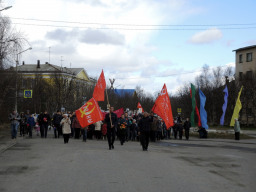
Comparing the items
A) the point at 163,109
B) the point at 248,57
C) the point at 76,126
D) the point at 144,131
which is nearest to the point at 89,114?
the point at 144,131

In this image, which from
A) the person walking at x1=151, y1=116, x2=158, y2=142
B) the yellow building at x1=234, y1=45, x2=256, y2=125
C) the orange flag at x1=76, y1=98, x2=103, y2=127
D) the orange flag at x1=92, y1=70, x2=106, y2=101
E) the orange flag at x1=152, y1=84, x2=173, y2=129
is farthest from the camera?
the yellow building at x1=234, y1=45, x2=256, y2=125

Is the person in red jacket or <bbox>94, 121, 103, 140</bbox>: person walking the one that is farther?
<bbox>94, 121, 103, 140</bbox>: person walking

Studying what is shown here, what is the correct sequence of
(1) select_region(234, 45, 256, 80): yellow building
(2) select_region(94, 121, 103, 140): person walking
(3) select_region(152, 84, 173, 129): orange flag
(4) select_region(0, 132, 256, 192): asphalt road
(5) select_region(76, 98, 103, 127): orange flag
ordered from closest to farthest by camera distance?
1. (4) select_region(0, 132, 256, 192): asphalt road
2. (5) select_region(76, 98, 103, 127): orange flag
3. (3) select_region(152, 84, 173, 129): orange flag
4. (2) select_region(94, 121, 103, 140): person walking
5. (1) select_region(234, 45, 256, 80): yellow building

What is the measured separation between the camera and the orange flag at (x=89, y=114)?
65.4 ft

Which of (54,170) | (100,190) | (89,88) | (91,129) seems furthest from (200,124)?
(89,88)

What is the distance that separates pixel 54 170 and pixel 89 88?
5557 centimetres

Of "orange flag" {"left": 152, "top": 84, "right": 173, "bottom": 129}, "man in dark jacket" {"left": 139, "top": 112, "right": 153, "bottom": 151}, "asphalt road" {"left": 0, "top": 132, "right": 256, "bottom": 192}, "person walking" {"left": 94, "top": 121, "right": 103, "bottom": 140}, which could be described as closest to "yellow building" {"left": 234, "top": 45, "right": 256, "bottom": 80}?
"person walking" {"left": 94, "top": 121, "right": 103, "bottom": 140}

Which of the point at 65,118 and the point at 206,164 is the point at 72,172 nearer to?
the point at 206,164

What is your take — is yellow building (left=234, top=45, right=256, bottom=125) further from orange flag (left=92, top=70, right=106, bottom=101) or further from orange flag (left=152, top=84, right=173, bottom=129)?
orange flag (left=92, top=70, right=106, bottom=101)

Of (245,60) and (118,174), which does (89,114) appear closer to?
(118,174)

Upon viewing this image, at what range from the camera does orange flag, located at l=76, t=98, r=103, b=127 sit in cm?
1992

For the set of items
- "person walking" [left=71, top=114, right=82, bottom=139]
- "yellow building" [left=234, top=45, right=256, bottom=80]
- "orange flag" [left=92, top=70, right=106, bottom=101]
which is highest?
"yellow building" [left=234, top=45, right=256, bottom=80]

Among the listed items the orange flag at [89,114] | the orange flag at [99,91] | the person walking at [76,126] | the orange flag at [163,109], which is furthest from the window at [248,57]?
the orange flag at [99,91]

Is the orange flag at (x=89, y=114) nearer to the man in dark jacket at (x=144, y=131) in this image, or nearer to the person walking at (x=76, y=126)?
the man in dark jacket at (x=144, y=131)
